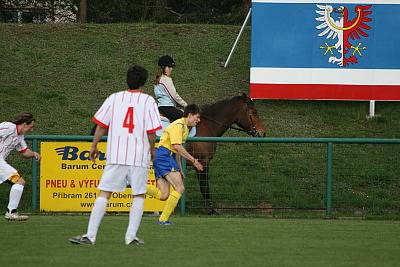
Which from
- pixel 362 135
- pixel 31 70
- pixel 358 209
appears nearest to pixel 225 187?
pixel 358 209

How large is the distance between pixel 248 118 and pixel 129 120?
755 centimetres

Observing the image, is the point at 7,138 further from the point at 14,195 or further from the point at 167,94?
the point at 167,94

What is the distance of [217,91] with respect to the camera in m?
23.5

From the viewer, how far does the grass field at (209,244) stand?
9531 mm

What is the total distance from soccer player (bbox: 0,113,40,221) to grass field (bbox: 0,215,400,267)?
1.20ft

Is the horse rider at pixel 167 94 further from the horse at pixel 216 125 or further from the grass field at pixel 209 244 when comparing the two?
the grass field at pixel 209 244

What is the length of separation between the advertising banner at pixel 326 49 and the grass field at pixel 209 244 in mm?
7744

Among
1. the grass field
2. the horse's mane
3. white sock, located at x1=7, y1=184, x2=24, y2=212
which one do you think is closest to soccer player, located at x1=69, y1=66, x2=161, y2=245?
the grass field

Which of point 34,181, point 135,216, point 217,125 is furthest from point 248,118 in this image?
point 135,216

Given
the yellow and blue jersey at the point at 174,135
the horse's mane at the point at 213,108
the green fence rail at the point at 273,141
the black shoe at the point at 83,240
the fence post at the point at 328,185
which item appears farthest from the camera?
the horse's mane at the point at 213,108

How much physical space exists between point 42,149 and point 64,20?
52.3 feet

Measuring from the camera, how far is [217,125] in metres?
17.3

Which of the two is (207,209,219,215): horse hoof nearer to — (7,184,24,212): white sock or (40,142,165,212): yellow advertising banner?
(40,142,165,212): yellow advertising banner

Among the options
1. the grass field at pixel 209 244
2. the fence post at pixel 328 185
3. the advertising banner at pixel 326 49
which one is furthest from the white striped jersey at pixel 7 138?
the advertising banner at pixel 326 49
